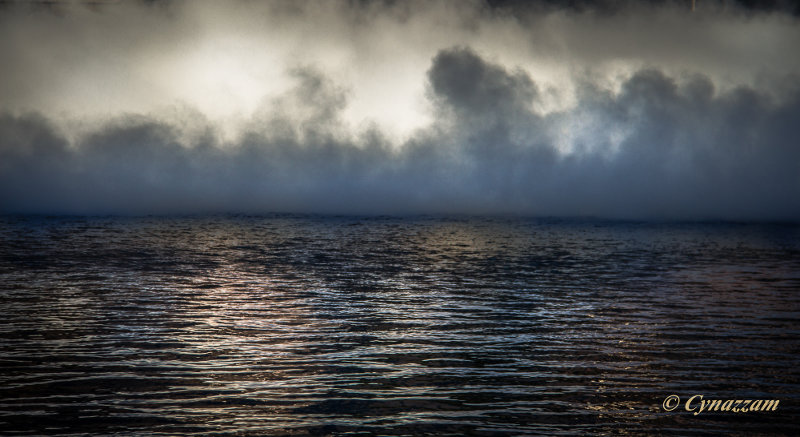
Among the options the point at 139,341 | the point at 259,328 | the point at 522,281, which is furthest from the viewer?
the point at 522,281

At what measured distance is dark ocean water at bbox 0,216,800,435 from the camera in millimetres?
18094

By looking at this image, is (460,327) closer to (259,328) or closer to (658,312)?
(259,328)

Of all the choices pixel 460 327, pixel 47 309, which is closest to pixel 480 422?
pixel 460 327

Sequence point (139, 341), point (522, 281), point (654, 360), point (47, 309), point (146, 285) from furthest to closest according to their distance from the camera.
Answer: point (522, 281)
point (146, 285)
point (47, 309)
point (139, 341)
point (654, 360)

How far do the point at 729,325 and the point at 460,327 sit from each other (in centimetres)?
1188

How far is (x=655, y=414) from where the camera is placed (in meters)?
18.5

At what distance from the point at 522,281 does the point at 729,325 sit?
20076mm

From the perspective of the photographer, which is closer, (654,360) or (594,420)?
(594,420)

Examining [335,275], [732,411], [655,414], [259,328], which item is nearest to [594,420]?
[655,414]

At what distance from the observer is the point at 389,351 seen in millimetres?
26125

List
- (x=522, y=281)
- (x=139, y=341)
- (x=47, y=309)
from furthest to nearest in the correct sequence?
1. (x=522, y=281)
2. (x=47, y=309)
3. (x=139, y=341)

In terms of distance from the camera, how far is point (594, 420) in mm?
18047

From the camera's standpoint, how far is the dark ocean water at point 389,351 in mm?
18094

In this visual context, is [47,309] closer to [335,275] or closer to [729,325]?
[335,275]
